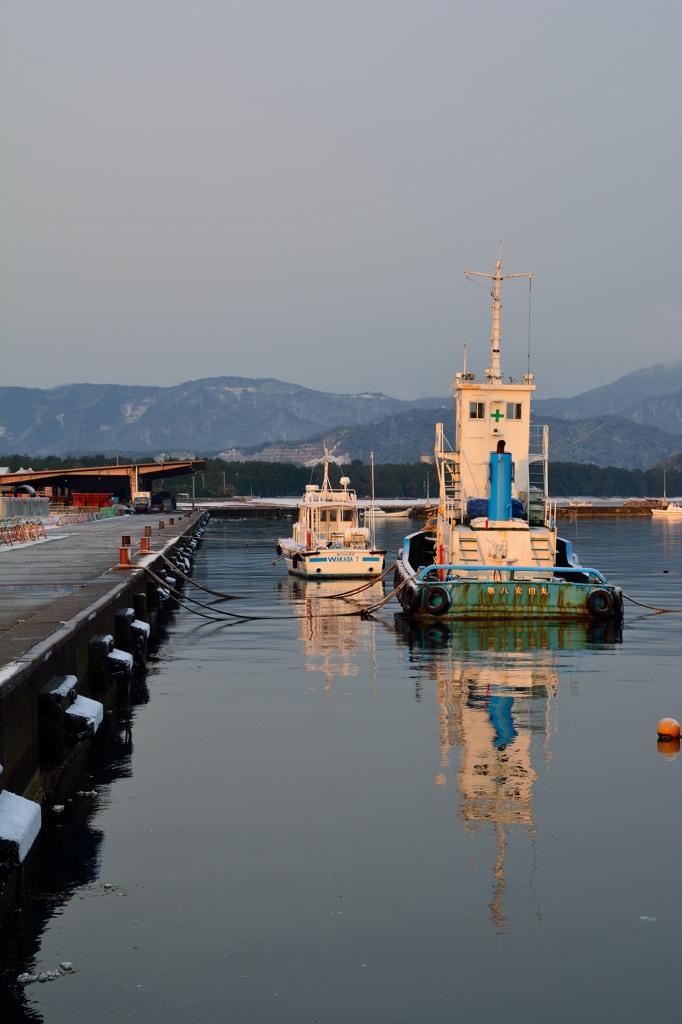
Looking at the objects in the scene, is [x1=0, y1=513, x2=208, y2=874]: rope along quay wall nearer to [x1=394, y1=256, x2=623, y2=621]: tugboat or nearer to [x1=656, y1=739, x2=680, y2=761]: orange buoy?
[x1=656, y1=739, x2=680, y2=761]: orange buoy

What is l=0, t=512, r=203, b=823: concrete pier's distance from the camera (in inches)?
667

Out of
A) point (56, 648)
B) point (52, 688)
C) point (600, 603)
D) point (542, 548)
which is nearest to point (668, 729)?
point (56, 648)

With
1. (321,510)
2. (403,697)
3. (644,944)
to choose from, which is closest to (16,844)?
(644,944)

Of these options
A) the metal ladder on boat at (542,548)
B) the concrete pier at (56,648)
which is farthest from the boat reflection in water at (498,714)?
the concrete pier at (56,648)

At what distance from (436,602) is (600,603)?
548 centimetres

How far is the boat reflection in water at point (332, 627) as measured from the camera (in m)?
33.1

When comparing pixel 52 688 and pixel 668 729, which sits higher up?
pixel 52 688

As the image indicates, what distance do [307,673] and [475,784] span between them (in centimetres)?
1246

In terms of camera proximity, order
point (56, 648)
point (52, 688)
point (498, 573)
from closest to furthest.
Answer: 1. point (52, 688)
2. point (56, 648)
3. point (498, 573)

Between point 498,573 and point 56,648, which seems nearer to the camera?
point 56,648

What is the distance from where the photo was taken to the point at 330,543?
67000 millimetres

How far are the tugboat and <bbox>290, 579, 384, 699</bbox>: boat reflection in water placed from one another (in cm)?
237

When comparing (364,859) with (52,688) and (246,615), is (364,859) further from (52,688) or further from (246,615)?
(246,615)

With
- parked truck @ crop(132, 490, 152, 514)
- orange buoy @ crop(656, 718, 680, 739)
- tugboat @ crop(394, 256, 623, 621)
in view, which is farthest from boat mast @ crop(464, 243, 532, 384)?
parked truck @ crop(132, 490, 152, 514)
